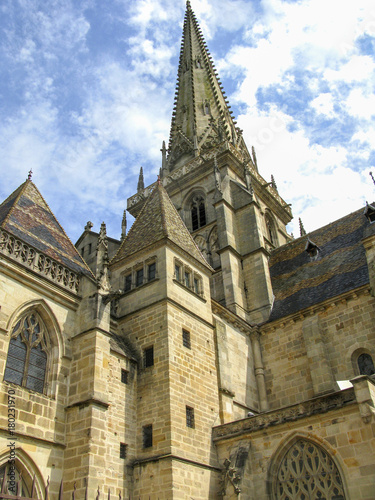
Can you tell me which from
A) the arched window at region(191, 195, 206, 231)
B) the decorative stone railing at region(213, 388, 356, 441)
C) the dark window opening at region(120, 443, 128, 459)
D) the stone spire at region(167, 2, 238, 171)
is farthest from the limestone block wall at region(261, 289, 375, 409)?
the stone spire at region(167, 2, 238, 171)

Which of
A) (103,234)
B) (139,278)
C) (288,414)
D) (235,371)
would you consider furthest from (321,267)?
(103,234)

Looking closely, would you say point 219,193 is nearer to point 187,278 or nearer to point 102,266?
point 187,278

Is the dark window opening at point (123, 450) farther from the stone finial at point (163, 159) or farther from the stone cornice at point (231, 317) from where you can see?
Answer: the stone finial at point (163, 159)

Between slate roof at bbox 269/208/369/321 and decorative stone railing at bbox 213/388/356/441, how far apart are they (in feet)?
18.8

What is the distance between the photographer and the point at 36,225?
1357 cm

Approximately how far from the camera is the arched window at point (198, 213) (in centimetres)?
2640

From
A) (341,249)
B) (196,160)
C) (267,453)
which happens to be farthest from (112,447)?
(196,160)

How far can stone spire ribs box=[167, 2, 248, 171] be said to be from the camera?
104ft

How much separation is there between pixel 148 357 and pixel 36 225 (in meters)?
4.87

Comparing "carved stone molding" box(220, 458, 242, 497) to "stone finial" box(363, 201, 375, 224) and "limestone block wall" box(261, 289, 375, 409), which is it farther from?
"stone finial" box(363, 201, 375, 224)

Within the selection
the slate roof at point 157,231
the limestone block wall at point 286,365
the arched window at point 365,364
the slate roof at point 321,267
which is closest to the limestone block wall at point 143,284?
the slate roof at point 157,231

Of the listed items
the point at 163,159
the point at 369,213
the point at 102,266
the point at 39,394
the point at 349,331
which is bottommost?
the point at 39,394

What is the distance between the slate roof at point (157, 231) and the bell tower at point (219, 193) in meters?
4.01

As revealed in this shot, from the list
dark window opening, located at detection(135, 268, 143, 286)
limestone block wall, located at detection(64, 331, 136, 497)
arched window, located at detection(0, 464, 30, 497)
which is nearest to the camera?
arched window, located at detection(0, 464, 30, 497)
